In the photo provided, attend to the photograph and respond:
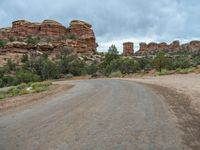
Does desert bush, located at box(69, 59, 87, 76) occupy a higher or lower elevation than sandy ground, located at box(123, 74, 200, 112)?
lower

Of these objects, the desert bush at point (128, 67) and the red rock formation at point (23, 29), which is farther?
the red rock formation at point (23, 29)

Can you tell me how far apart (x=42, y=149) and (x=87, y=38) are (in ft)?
406

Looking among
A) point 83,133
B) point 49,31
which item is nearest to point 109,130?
point 83,133

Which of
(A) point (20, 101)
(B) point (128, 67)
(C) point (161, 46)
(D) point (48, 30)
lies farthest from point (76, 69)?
(C) point (161, 46)

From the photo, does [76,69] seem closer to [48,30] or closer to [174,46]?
[48,30]

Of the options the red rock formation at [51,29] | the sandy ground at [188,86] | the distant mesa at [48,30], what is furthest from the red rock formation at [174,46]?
the sandy ground at [188,86]

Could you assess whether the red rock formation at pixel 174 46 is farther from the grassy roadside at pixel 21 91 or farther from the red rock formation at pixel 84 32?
the grassy roadside at pixel 21 91

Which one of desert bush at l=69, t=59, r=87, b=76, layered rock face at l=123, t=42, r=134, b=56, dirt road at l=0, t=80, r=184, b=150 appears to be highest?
layered rock face at l=123, t=42, r=134, b=56

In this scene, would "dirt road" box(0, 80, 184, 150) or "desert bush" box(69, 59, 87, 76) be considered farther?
"desert bush" box(69, 59, 87, 76)

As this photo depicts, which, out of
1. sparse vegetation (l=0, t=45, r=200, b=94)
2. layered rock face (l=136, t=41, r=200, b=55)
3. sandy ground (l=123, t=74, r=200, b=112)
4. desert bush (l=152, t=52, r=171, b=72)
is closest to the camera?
sandy ground (l=123, t=74, r=200, b=112)

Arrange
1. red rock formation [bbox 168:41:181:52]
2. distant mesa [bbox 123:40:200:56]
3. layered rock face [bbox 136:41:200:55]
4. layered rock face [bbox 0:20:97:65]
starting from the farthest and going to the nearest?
1. layered rock face [bbox 136:41:200:55]
2. red rock formation [bbox 168:41:181:52]
3. distant mesa [bbox 123:40:200:56]
4. layered rock face [bbox 0:20:97:65]

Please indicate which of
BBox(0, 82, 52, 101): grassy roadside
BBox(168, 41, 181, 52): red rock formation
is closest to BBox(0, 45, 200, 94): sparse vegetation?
BBox(0, 82, 52, 101): grassy roadside

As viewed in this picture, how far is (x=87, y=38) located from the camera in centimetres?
12912

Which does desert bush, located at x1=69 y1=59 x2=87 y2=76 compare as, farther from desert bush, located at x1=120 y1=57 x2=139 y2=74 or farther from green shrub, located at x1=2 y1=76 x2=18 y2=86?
green shrub, located at x1=2 y1=76 x2=18 y2=86
